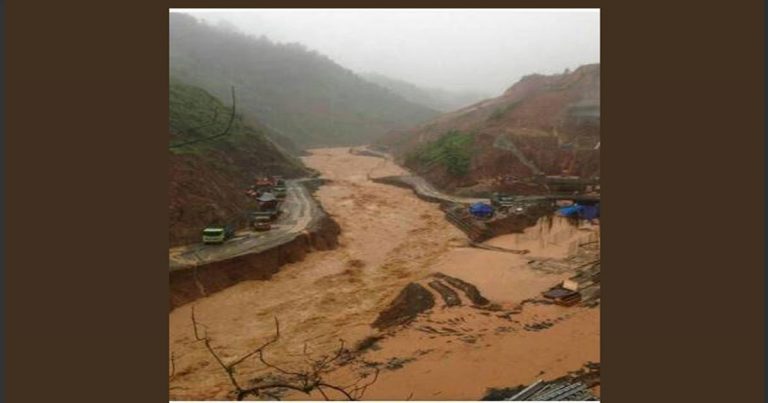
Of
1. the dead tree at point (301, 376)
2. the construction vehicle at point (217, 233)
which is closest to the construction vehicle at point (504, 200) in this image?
the dead tree at point (301, 376)

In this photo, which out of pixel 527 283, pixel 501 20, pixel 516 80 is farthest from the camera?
pixel 516 80

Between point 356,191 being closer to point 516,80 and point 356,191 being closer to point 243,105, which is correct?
point 243,105

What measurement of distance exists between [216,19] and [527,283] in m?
7.21

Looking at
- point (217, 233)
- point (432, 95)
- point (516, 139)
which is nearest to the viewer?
point (217, 233)

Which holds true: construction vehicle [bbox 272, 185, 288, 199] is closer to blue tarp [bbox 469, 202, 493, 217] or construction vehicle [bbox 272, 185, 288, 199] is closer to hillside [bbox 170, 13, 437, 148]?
hillside [bbox 170, 13, 437, 148]

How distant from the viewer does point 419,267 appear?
32.8 ft

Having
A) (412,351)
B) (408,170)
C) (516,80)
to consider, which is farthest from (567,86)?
(412,351)

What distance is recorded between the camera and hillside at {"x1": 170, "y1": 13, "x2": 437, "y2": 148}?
9.48 m

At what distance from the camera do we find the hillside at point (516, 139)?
9.91 meters

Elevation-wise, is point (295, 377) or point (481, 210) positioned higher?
point (481, 210)

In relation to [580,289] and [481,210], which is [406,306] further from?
[580,289]

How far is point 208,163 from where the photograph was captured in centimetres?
973

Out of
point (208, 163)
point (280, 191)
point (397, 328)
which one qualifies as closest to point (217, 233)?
point (208, 163)

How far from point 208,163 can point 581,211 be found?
6.85 m
